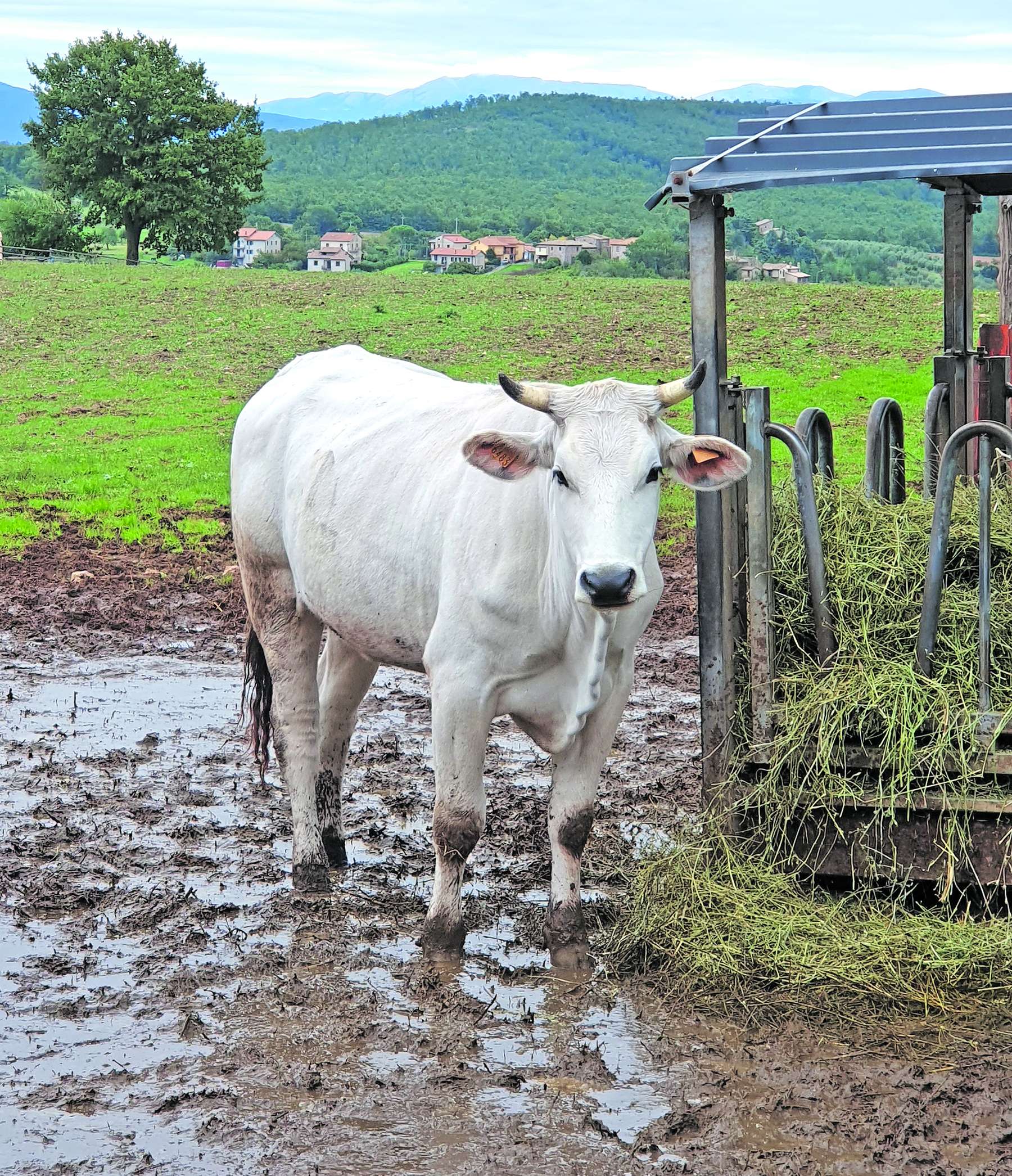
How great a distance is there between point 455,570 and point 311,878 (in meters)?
1.66

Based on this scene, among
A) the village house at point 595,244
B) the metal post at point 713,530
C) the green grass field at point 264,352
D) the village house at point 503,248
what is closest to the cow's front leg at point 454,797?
the metal post at point 713,530

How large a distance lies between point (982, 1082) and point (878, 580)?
2.06m

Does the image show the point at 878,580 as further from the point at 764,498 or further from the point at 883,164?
the point at 883,164

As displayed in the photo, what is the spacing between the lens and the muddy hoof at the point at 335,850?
637cm

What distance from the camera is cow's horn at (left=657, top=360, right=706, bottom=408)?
4793 millimetres

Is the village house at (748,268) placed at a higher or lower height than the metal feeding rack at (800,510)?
higher

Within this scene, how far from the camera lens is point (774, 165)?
5.26 meters

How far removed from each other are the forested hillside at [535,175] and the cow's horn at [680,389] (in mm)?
60827

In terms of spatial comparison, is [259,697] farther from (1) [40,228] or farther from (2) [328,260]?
(2) [328,260]

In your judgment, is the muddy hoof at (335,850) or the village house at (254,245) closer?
the muddy hoof at (335,850)

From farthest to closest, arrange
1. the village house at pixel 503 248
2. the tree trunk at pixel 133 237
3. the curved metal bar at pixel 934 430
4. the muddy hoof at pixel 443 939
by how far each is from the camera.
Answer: the village house at pixel 503 248 < the tree trunk at pixel 133 237 < the curved metal bar at pixel 934 430 < the muddy hoof at pixel 443 939

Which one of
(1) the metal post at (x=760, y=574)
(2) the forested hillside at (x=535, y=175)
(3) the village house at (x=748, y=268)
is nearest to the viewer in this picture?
(1) the metal post at (x=760, y=574)

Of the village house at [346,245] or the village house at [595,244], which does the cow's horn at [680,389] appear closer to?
the village house at [595,244]

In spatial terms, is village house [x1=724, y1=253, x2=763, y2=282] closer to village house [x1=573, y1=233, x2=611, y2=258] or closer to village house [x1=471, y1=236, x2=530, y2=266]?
village house [x1=573, y1=233, x2=611, y2=258]
